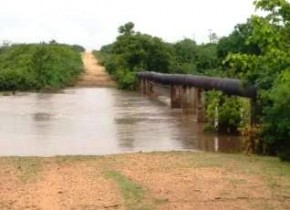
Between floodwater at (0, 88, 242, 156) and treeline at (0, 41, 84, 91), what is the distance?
20573 mm

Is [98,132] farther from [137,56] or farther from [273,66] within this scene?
[137,56]

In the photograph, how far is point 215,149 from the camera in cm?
1969

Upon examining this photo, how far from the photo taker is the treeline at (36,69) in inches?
2270

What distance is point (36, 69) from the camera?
Result: 62312 millimetres

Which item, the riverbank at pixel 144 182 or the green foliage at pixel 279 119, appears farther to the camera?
the green foliage at pixel 279 119

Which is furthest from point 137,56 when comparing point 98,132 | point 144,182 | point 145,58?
point 144,182

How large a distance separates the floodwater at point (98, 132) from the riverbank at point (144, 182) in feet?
15.0

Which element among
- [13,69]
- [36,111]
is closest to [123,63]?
[13,69]

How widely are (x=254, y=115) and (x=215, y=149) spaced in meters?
1.86

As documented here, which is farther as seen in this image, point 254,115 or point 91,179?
point 254,115

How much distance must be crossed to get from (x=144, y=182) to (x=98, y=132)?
12974mm

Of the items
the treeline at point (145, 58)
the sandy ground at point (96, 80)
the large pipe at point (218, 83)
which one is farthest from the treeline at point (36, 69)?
the large pipe at point (218, 83)

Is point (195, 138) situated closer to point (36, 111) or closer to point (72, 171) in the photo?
point (72, 171)

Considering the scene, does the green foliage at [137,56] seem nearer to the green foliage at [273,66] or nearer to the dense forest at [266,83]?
the dense forest at [266,83]
